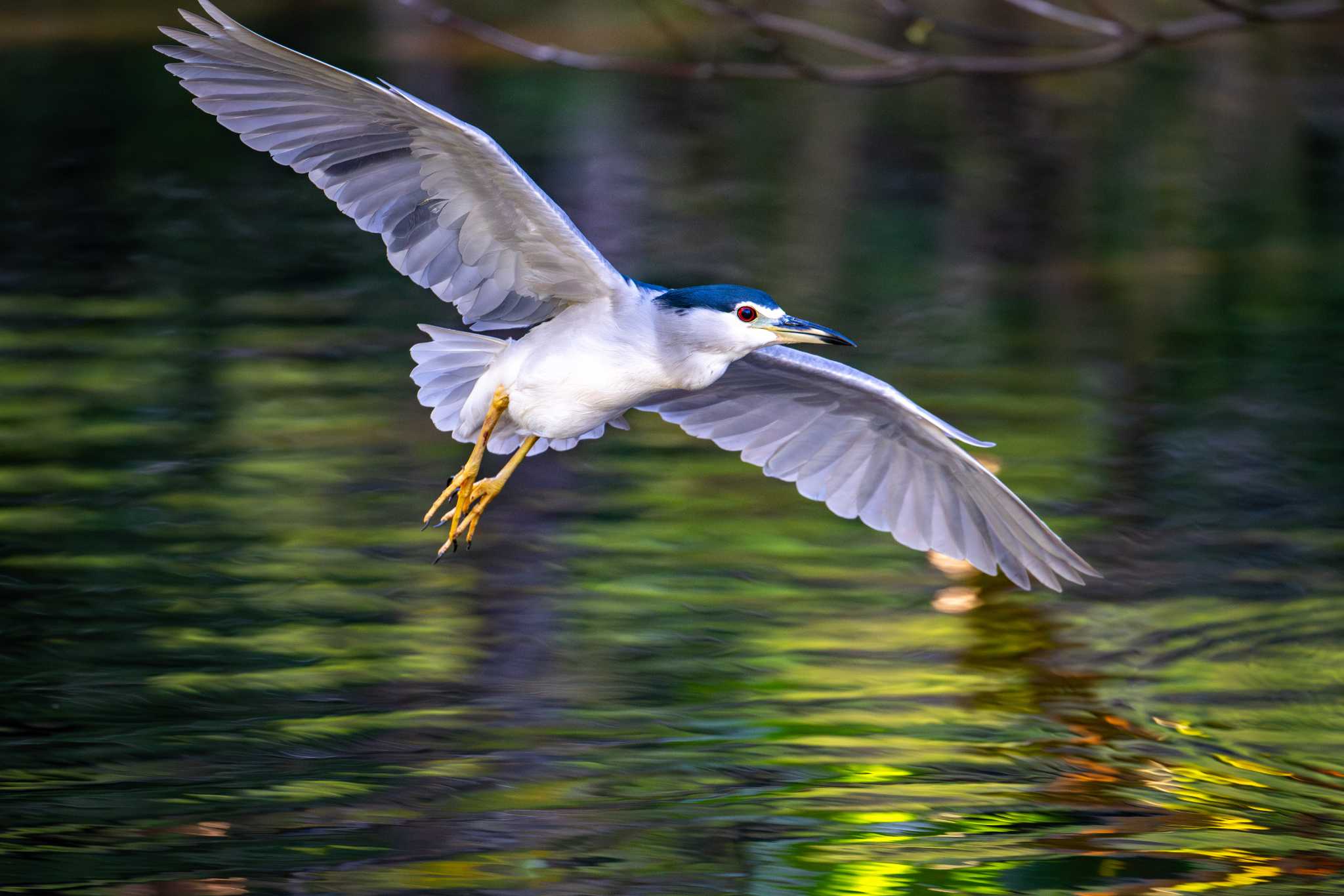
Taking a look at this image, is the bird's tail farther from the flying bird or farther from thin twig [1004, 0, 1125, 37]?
thin twig [1004, 0, 1125, 37]

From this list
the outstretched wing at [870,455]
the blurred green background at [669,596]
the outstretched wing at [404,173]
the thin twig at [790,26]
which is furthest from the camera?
the thin twig at [790,26]

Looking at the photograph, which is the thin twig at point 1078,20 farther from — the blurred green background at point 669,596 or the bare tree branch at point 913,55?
the blurred green background at point 669,596

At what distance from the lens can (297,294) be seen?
1367 centimetres

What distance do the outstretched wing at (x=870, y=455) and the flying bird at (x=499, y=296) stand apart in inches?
0.5

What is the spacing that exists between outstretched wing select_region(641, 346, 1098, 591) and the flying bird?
14mm

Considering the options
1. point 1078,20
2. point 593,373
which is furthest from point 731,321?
point 1078,20

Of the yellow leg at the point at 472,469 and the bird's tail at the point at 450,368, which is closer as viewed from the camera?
the yellow leg at the point at 472,469

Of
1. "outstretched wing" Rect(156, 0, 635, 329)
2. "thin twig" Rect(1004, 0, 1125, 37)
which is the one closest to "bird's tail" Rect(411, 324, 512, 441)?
"outstretched wing" Rect(156, 0, 635, 329)

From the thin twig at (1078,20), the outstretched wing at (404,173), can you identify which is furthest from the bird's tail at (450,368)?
the thin twig at (1078,20)

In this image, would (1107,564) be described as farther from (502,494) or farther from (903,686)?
(502,494)

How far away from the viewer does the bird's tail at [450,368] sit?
6.12m

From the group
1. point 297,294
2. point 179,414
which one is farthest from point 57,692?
point 297,294

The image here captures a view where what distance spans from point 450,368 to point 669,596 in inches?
85.3

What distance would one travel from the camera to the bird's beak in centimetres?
547
